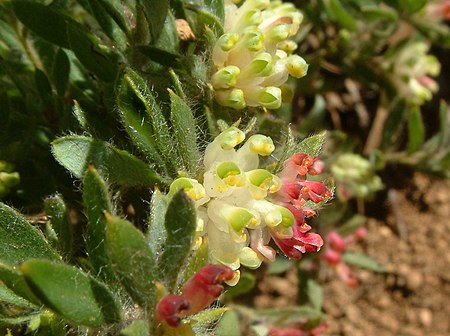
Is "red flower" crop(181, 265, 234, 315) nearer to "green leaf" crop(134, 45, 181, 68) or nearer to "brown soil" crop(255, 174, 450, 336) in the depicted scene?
"green leaf" crop(134, 45, 181, 68)

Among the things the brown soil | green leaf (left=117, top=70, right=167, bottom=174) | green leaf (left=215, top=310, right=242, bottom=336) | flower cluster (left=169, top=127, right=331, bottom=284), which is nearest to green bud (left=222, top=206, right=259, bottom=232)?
flower cluster (left=169, top=127, right=331, bottom=284)

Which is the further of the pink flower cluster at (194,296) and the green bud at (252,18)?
the green bud at (252,18)

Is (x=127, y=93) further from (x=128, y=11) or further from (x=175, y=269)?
(x=175, y=269)

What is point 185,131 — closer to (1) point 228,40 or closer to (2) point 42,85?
(1) point 228,40

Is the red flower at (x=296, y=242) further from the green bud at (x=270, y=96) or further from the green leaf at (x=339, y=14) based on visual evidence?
the green leaf at (x=339, y=14)

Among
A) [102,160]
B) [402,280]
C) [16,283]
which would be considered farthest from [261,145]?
[402,280]

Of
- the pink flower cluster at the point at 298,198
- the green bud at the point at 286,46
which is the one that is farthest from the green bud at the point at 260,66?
the pink flower cluster at the point at 298,198
